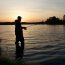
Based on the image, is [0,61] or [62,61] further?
[62,61]

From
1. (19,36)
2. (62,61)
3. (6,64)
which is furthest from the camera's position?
(19,36)

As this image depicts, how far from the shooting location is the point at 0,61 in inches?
424

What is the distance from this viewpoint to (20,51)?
1664cm

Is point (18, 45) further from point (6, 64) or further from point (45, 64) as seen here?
point (6, 64)

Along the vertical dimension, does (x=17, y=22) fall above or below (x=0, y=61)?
above

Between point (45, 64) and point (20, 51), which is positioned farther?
point (20, 51)

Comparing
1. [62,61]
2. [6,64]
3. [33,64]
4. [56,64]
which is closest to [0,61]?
[6,64]

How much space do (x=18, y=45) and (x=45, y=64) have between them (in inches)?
120

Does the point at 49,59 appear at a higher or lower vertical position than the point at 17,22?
lower

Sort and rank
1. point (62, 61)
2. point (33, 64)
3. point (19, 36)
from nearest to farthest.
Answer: point (33, 64) < point (62, 61) < point (19, 36)

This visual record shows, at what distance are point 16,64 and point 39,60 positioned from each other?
16.3 ft

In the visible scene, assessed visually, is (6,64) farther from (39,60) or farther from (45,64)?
(39,60)

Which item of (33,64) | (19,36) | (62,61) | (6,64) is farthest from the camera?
(19,36)

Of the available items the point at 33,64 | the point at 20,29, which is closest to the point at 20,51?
the point at 20,29
